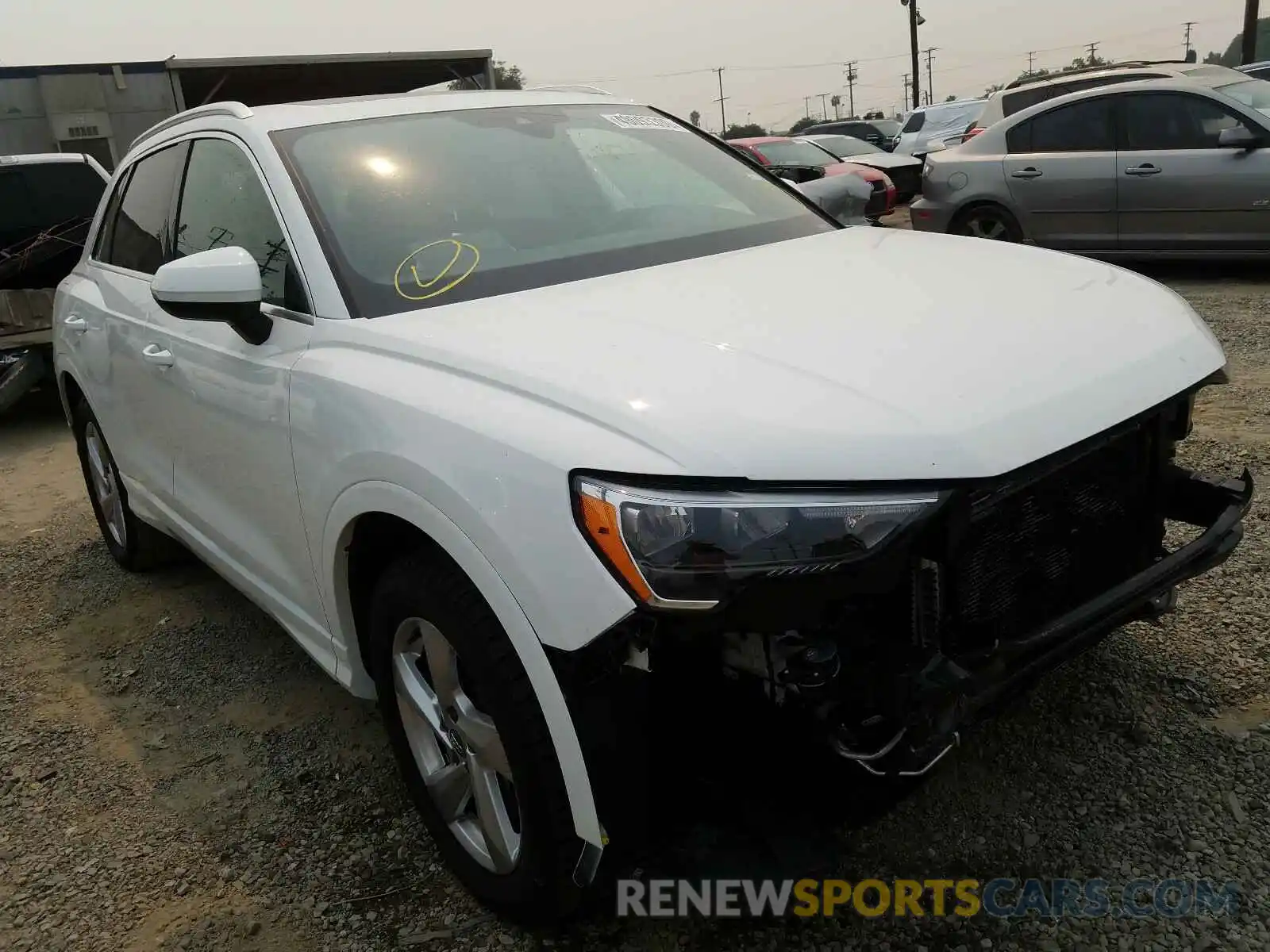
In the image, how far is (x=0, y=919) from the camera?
7.77 feet

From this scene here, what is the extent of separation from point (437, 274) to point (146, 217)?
5.83 feet

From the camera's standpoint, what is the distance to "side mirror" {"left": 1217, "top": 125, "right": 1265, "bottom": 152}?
7266 millimetres

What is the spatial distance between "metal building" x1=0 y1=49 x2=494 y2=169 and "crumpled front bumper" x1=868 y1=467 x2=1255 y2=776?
37.9 ft

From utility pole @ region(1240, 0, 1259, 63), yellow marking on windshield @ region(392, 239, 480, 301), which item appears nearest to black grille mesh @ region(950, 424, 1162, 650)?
yellow marking on windshield @ region(392, 239, 480, 301)

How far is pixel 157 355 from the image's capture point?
3059 mm

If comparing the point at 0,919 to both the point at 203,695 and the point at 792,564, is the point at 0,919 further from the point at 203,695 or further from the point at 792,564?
the point at 792,564

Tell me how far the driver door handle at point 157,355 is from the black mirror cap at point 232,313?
684mm

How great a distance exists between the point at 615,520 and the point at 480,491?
0.94 ft

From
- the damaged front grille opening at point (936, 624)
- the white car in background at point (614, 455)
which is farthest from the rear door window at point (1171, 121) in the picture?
the damaged front grille opening at point (936, 624)

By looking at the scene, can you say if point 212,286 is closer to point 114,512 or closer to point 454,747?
point 454,747

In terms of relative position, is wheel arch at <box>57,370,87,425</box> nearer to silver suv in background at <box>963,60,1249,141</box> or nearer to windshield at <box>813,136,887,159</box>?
silver suv in background at <box>963,60,1249,141</box>

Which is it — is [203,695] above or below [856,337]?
below

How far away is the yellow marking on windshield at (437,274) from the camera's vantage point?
7.55 ft

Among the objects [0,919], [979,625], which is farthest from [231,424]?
[979,625]
